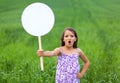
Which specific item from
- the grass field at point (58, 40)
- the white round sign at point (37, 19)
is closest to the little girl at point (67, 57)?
the white round sign at point (37, 19)

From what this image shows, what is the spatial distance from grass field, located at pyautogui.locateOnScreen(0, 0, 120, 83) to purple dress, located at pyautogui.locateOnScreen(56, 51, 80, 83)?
1.28 m

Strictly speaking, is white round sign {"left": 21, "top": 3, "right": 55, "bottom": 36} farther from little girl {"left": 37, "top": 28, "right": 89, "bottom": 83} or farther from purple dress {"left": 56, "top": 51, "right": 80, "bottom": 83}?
purple dress {"left": 56, "top": 51, "right": 80, "bottom": 83}

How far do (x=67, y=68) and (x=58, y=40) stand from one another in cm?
245

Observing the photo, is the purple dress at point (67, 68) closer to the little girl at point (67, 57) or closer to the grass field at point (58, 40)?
the little girl at point (67, 57)

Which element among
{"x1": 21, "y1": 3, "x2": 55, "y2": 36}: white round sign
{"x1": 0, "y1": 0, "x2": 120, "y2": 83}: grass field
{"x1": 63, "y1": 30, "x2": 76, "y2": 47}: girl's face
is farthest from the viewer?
{"x1": 0, "y1": 0, "x2": 120, "y2": 83}: grass field

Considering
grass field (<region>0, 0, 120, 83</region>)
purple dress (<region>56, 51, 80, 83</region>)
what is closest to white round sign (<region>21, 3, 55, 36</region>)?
purple dress (<region>56, 51, 80, 83</region>)

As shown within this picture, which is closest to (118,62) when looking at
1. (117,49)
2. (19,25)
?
(117,49)

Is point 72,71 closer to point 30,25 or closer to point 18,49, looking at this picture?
point 30,25

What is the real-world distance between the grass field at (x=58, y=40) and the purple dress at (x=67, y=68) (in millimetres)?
1278

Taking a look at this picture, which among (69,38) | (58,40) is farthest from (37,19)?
(58,40)

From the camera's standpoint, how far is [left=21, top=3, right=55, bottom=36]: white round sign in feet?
19.4

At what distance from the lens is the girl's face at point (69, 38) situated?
220 inches

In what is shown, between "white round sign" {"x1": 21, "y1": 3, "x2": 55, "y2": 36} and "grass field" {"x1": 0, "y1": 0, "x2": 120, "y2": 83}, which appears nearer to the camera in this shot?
"white round sign" {"x1": 21, "y1": 3, "x2": 55, "y2": 36}

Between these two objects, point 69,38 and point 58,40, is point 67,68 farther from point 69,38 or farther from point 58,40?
point 58,40
